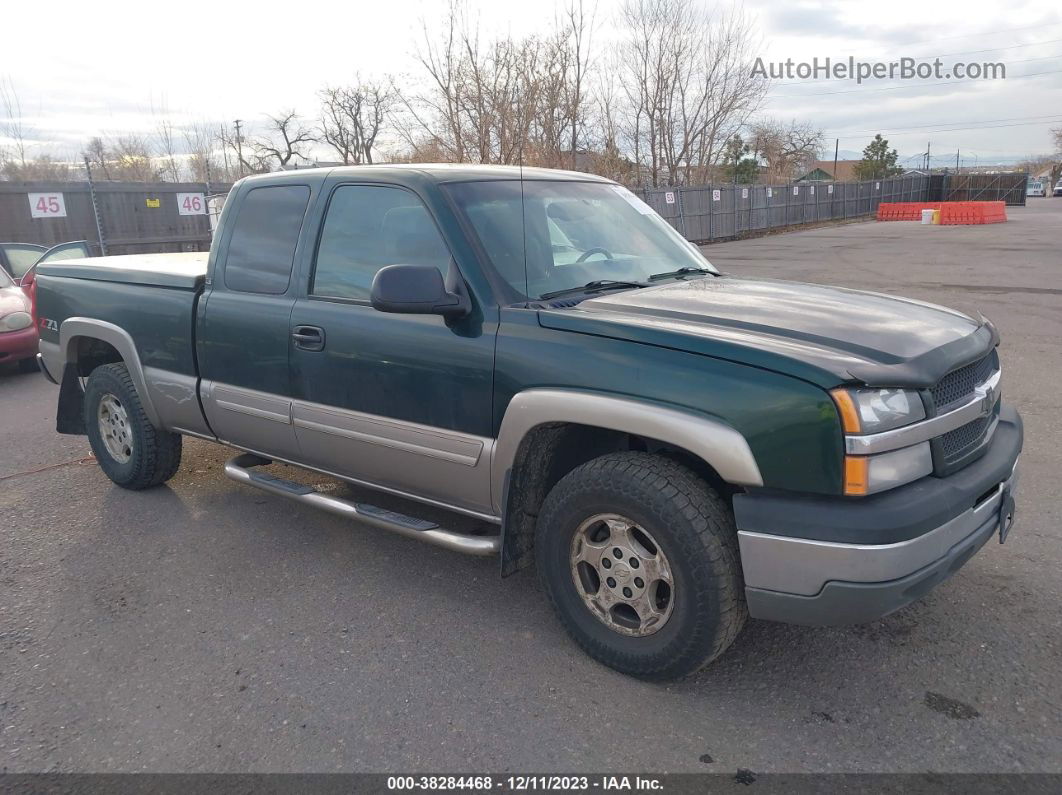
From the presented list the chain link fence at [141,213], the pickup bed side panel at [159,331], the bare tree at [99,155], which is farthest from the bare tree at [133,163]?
the pickup bed side panel at [159,331]

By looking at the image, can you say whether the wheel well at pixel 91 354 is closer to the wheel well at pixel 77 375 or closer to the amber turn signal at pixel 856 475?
the wheel well at pixel 77 375

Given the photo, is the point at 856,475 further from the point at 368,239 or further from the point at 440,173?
the point at 368,239

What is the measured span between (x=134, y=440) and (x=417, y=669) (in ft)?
9.12

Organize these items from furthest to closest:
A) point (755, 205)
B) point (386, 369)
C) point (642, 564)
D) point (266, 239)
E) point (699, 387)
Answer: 1. point (755, 205)
2. point (266, 239)
3. point (386, 369)
4. point (642, 564)
5. point (699, 387)

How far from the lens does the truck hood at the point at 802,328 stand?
2.59 metres

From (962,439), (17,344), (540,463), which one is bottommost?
(17,344)

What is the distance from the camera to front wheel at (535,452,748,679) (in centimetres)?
272

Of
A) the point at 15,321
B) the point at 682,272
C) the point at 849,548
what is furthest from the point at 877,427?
the point at 15,321

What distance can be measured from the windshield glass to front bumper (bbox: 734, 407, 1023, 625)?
4.43 ft

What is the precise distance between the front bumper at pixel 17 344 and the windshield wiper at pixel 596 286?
763 cm

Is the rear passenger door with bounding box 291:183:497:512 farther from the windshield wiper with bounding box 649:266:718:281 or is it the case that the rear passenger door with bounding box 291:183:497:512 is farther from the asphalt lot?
the windshield wiper with bounding box 649:266:718:281

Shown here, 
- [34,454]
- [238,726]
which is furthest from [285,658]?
[34,454]

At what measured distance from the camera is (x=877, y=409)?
2.52m

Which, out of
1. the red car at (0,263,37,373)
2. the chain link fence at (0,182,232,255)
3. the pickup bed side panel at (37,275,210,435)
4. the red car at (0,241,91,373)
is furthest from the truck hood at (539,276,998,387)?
the chain link fence at (0,182,232,255)
